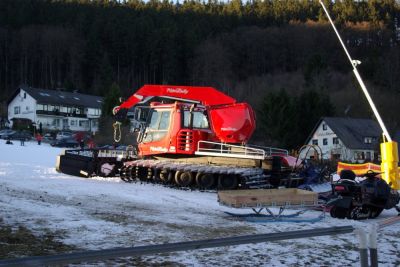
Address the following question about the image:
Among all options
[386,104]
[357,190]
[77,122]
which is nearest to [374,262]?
[357,190]

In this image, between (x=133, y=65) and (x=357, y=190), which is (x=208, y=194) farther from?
(x=133, y=65)

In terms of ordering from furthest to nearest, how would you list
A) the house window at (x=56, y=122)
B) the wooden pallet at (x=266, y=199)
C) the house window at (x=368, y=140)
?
1. the house window at (x=56, y=122)
2. the house window at (x=368, y=140)
3. the wooden pallet at (x=266, y=199)

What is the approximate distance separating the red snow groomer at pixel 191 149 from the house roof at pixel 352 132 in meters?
42.8

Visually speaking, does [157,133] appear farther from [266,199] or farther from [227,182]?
[266,199]

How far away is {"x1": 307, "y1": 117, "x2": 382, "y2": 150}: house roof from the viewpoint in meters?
58.8

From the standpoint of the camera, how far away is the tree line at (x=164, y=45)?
89.3 metres

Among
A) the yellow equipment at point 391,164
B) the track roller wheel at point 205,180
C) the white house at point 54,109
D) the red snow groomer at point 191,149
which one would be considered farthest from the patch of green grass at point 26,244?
the white house at point 54,109

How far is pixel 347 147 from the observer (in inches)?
2306

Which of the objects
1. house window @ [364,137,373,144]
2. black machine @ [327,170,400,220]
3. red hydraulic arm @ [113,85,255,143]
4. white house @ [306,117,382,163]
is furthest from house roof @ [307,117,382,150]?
black machine @ [327,170,400,220]

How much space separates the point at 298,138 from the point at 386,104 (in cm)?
1435

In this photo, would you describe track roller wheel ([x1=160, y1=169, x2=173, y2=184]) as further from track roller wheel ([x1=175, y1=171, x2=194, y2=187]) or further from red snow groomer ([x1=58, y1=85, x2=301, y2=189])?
track roller wheel ([x1=175, y1=171, x2=194, y2=187])

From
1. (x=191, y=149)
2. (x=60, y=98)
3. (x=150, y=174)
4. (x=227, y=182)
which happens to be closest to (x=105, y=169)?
Result: (x=150, y=174)

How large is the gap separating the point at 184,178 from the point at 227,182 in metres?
1.41

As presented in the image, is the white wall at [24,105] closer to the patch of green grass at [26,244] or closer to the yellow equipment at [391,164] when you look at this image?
the yellow equipment at [391,164]
